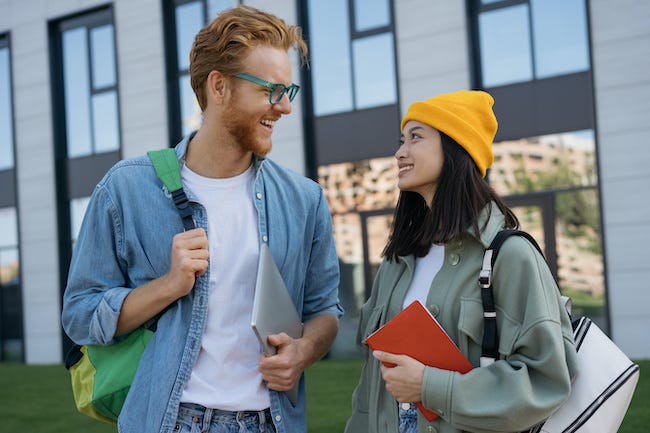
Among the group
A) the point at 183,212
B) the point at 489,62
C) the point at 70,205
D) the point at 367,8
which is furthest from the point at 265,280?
the point at 70,205

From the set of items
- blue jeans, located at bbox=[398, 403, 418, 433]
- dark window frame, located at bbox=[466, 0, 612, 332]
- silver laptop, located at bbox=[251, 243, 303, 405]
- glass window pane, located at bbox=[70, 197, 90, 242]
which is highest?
dark window frame, located at bbox=[466, 0, 612, 332]

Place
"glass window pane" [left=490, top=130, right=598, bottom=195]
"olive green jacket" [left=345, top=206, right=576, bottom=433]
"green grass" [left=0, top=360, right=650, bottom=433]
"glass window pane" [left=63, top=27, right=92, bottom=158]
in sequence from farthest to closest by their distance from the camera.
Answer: "glass window pane" [left=63, top=27, right=92, bottom=158] → "glass window pane" [left=490, top=130, right=598, bottom=195] → "green grass" [left=0, top=360, right=650, bottom=433] → "olive green jacket" [left=345, top=206, right=576, bottom=433]

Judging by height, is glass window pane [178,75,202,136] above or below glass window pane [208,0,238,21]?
below

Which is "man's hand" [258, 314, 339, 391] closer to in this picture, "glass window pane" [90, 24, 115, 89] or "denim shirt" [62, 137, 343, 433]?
"denim shirt" [62, 137, 343, 433]

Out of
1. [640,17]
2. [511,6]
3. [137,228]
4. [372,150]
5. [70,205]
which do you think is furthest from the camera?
[70,205]

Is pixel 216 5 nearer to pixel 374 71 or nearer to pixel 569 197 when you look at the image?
pixel 374 71

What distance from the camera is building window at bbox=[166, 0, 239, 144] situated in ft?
50.5

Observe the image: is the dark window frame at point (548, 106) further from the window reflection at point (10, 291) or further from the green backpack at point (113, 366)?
the window reflection at point (10, 291)

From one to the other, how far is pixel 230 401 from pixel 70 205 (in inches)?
618

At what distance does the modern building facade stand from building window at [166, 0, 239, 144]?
4 cm

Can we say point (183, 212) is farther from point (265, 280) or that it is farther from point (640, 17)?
point (640, 17)

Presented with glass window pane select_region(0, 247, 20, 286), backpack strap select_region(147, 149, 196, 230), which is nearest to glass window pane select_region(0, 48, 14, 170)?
glass window pane select_region(0, 247, 20, 286)

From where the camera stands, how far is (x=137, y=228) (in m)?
2.47

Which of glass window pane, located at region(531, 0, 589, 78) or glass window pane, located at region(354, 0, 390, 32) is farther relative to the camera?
glass window pane, located at region(354, 0, 390, 32)
